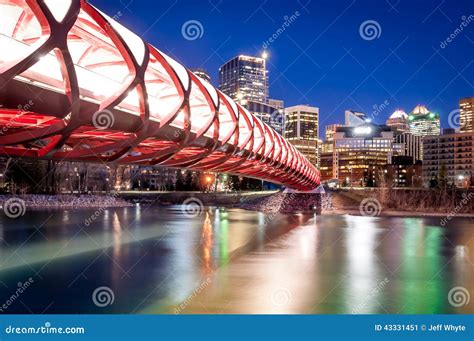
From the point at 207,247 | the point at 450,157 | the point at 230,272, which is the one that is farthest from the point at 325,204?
the point at 450,157

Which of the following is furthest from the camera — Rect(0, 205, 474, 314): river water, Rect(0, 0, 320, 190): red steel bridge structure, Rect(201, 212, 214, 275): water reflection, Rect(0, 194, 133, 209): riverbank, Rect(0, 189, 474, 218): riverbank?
Rect(0, 189, 474, 218): riverbank

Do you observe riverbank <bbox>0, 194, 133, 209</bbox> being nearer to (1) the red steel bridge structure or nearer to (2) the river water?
(2) the river water

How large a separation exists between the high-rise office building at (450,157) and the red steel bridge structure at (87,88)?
155738 mm

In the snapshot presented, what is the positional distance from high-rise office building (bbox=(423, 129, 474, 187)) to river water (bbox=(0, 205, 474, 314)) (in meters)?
138

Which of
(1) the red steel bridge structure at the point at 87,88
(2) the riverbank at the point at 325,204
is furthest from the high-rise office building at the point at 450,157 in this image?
(1) the red steel bridge structure at the point at 87,88

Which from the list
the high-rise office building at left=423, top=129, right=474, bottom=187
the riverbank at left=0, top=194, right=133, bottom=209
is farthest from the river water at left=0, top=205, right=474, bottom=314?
the high-rise office building at left=423, top=129, right=474, bottom=187

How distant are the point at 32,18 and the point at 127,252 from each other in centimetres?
1667

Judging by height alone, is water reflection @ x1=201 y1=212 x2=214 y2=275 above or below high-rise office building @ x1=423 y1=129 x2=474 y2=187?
below

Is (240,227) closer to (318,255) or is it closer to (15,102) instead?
(318,255)

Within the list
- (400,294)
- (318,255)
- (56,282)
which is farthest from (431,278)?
(56,282)

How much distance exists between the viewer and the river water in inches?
583

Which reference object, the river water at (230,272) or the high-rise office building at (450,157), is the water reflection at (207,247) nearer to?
the river water at (230,272)

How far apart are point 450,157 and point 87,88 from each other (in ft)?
567

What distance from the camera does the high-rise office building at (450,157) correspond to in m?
163
